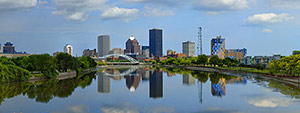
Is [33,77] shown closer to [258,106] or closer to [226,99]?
[226,99]

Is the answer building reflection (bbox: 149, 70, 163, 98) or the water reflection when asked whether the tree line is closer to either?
the water reflection

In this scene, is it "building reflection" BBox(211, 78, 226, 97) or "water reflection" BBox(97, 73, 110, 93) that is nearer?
"building reflection" BBox(211, 78, 226, 97)

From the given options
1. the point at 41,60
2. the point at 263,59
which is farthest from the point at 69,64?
the point at 263,59

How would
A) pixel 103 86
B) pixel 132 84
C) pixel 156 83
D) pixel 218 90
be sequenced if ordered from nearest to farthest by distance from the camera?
pixel 218 90
pixel 103 86
pixel 132 84
pixel 156 83

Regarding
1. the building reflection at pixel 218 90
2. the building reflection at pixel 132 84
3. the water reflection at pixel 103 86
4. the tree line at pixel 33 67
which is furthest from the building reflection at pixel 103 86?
the building reflection at pixel 218 90

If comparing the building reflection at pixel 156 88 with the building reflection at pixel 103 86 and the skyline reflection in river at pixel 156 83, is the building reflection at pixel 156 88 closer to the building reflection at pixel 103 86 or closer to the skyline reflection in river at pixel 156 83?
the skyline reflection in river at pixel 156 83

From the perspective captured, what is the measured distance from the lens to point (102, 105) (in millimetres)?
31594

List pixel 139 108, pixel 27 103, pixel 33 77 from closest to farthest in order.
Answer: pixel 139 108 < pixel 27 103 < pixel 33 77

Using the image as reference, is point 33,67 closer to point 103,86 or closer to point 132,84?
point 103,86

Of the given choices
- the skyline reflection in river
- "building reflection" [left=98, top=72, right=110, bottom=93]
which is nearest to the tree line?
the skyline reflection in river

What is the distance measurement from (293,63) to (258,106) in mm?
26447

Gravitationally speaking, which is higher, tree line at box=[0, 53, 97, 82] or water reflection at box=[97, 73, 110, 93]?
tree line at box=[0, 53, 97, 82]

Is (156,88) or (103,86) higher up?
(103,86)

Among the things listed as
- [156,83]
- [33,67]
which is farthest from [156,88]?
[33,67]
